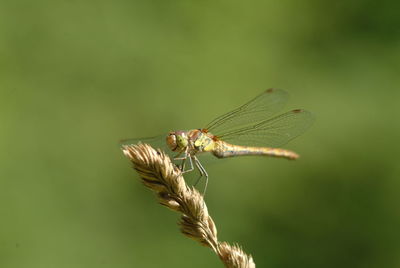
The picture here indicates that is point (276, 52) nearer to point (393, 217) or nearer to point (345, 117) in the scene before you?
point (345, 117)

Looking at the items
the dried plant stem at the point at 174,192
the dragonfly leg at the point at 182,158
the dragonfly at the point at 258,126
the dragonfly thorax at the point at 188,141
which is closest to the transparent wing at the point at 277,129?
the dragonfly at the point at 258,126

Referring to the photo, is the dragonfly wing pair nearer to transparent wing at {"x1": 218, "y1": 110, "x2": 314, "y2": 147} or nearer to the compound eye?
transparent wing at {"x1": 218, "y1": 110, "x2": 314, "y2": 147}

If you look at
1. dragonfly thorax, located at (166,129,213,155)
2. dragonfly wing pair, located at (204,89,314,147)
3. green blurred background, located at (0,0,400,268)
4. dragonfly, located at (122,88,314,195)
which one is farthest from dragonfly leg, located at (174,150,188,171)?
green blurred background, located at (0,0,400,268)

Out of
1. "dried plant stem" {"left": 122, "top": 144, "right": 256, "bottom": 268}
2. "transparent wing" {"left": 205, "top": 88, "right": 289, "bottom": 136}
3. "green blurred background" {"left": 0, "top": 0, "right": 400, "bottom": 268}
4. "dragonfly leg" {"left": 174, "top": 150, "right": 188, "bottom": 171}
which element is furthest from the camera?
"green blurred background" {"left": 0, "top": 0, "right": 400, "bottom": 268}

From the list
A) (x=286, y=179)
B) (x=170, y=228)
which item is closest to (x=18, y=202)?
(x=170, y=228)

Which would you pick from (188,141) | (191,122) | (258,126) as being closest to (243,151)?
(258,126)

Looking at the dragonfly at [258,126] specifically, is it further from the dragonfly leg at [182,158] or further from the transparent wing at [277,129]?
the dragonfly leg at [182,158]
